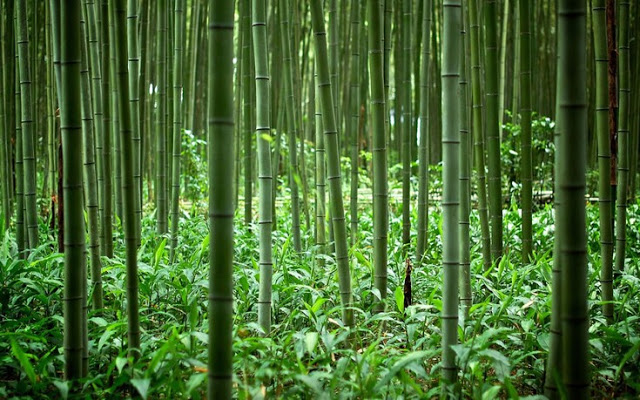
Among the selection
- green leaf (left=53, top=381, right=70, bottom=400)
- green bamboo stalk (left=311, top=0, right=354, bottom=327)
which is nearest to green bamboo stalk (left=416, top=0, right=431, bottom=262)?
green bamboo stalk (left=311, top=0, right=354, bottom=327)

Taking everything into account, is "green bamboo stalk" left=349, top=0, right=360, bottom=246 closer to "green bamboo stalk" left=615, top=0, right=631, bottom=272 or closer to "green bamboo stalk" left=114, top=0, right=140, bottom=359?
"green bamboo stalk" left=615, top=0, right=631, bottom=272

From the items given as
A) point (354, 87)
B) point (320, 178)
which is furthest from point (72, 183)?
point (354, 87)

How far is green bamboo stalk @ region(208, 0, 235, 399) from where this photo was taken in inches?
50.4

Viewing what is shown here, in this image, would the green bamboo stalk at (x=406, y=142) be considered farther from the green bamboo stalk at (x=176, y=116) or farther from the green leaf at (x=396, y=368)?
the green leaf at (x=396, y=368)

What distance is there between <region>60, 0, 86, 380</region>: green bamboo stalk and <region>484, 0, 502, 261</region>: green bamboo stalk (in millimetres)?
1430

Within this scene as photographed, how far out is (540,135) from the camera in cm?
534

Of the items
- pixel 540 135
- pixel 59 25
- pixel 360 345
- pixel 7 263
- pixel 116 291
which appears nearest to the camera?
pixel 59 25

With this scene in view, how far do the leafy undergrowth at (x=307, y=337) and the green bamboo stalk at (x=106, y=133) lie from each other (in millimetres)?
152

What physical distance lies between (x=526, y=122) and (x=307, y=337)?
1430mm

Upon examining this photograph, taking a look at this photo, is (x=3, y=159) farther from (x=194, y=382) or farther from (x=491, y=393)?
(x=491, y=393)

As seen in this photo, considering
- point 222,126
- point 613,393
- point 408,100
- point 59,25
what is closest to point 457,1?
point 222,126

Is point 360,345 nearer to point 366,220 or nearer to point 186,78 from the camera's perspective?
point 366,220

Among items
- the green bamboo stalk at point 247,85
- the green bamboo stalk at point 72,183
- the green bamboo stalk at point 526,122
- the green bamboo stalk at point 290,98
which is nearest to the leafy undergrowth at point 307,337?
the green bamboo stalk at point 72,183

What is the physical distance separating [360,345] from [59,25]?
124 cm
